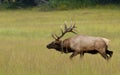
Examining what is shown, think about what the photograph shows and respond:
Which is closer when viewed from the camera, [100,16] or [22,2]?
[100,16]

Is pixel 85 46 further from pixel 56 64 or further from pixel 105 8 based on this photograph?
pixel 105 8

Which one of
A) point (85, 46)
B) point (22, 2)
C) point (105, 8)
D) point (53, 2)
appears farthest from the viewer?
point (22, 2)

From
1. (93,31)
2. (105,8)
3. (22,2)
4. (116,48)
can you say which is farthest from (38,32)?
(22,2)

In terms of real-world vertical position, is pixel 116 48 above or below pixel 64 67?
below

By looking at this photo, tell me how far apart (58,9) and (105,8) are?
530cm

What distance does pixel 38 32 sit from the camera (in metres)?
23.1

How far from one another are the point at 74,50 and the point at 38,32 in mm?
11207

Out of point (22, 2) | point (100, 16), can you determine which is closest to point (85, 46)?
point (100, 16)

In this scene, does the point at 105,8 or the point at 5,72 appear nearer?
the point at 5,72

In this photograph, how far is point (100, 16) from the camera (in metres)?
36.2

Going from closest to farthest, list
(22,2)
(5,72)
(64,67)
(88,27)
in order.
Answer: (5,72) → (64,67) → (88,27) → (22,2)

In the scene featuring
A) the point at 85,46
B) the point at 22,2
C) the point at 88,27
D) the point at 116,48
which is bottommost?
the point at 22,2

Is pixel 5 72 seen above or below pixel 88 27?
above

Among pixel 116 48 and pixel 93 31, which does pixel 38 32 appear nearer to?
pixel 93 31
